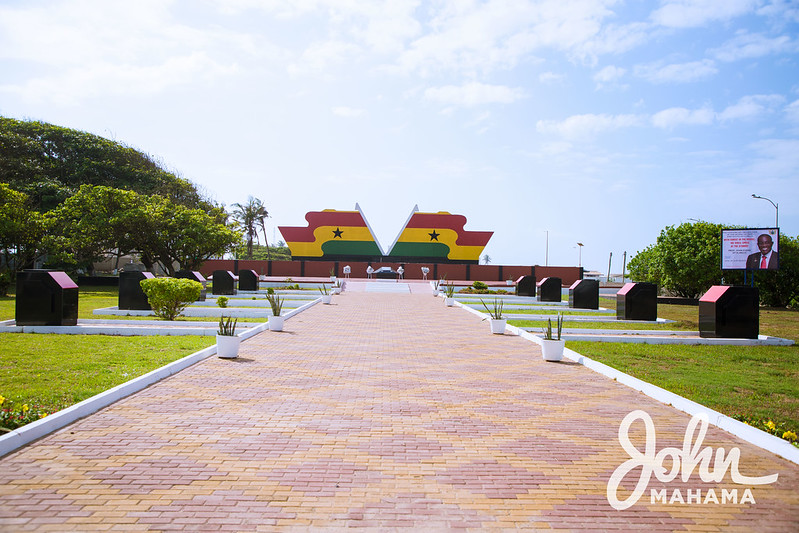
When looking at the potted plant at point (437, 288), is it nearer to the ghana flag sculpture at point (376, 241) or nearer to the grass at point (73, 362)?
the ghana flag sculpture at point (376, 241)

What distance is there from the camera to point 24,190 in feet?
109

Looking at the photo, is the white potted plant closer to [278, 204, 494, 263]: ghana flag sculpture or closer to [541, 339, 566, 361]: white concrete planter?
[278, 204, 494, 263]: ghana flag sculpture

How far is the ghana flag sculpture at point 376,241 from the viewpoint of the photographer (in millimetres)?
46562

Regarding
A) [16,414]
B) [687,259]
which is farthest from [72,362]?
[687,259]

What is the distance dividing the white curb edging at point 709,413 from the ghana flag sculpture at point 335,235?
3775 centimetres

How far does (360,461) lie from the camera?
4527 millimetres

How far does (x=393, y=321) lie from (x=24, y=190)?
2978 cm

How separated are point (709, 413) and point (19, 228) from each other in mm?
29075

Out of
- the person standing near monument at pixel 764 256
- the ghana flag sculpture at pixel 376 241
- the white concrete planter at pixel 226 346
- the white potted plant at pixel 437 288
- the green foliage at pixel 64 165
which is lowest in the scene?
the white concrete planter at pixel 226 346

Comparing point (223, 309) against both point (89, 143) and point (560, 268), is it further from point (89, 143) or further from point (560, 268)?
point (560, 268)

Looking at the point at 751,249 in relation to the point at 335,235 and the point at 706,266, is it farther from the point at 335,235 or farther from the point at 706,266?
the point at 335,235

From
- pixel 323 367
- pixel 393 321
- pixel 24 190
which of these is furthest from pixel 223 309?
pixel 24 190

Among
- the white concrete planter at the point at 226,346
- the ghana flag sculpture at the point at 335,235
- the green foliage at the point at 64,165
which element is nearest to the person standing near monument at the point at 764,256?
the white concrete planter at the point at 226,346

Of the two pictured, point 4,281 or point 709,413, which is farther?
point 4,281
